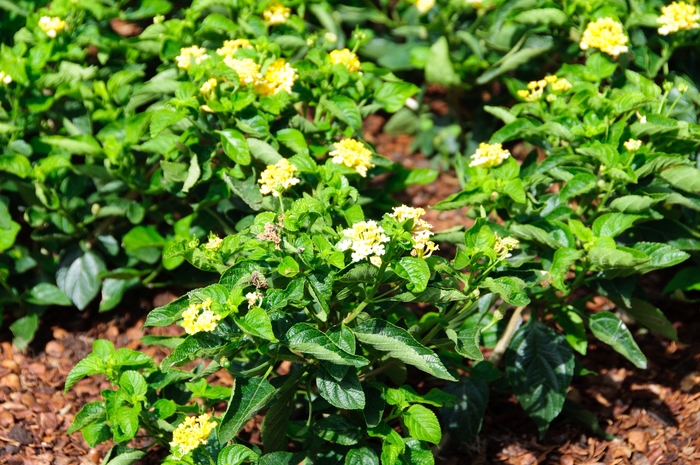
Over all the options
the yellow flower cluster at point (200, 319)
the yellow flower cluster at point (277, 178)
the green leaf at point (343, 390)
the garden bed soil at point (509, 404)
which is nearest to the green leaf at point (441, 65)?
the garden bed soil at point (509, 404)

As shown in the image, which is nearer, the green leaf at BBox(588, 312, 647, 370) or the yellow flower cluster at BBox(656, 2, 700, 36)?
the green leaf at BBox(588, 312, 647, 370)

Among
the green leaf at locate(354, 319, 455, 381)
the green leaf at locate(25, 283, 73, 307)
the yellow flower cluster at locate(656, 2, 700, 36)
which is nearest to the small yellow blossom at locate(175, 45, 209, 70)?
the green leaf at locate(25, 283, 73, 307)

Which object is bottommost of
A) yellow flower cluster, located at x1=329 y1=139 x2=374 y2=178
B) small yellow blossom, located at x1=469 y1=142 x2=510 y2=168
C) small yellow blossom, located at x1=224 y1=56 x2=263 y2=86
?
small yellow blossom, located at x1=469 y1=142 x2=510 y2=168

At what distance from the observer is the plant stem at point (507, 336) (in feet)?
9.74

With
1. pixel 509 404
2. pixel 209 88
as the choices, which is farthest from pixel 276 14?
pixel 509 404

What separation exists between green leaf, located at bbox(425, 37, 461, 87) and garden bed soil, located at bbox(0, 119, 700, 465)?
4.34ft

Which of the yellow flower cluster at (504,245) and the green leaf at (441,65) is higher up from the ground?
the yellow flower cluster at (504,245)

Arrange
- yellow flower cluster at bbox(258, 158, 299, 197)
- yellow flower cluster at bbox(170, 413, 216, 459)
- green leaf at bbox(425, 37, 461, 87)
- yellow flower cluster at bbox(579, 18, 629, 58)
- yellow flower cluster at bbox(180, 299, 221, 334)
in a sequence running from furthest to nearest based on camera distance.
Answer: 1. green leaf at bbox(425, 37, 461, 87)
2. yellow flower cluster at bbox(579, 18, 629, 58)
3. yellow flower cluster at bbox(258, 158, 299, 197)
4. yellow flower cluster at bbox(170, 413, 216, 459)
5. yellow flower cluster at bbox(180, 299, 221, 334)

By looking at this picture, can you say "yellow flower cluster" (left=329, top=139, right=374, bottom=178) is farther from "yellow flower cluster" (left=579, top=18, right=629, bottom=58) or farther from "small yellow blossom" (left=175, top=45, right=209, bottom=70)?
"yellow flower cluster" (left=579, top=18, right=629, bottom=58)

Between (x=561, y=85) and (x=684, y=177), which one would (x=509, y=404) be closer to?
(x=684, y=177)

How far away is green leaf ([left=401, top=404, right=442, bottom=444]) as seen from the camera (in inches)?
92.8

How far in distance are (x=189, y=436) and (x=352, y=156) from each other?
1.03 meters

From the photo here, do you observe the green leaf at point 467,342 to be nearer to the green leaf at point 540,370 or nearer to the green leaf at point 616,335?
the green leaf at point 540,370

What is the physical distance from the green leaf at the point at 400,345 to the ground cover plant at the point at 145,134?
2.19ft
